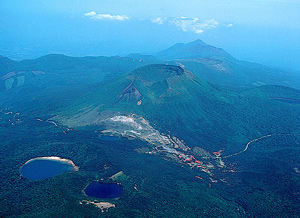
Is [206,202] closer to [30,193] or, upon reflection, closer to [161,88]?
[30,193]

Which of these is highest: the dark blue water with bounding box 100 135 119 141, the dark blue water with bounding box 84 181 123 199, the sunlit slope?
the sunlit slope

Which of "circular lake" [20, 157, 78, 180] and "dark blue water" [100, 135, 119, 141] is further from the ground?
"dark blue water" [100, 135, 119, 141]

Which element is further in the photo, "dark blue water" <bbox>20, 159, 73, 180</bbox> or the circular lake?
the circular lake

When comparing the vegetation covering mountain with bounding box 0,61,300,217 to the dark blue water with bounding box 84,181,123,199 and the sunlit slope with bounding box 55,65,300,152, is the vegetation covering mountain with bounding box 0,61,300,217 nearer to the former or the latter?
the sunlit slope with bounding box 55,65,300,152

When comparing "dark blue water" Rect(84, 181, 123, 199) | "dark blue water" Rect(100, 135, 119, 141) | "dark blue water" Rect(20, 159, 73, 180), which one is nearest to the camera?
"dark blue water" Rect(84, 181, 123, 199)

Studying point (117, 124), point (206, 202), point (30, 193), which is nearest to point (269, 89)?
point (117, 124)

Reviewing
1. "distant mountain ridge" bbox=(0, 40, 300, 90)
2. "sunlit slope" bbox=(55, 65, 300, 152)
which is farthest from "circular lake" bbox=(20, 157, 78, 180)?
"distant mountain ridge" bbox=(0, 40, 300, 90)
